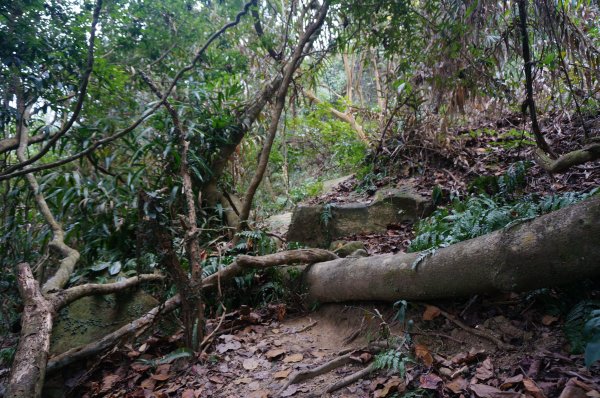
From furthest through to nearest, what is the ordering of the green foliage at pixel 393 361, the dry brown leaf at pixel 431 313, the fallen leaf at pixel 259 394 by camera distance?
the dry brown leaf at pixel 431 313 → the fallen leaf at pixel 259 394 → the green foliage at pixel 393 361

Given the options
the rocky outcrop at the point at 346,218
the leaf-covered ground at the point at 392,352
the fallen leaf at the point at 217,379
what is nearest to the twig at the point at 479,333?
the leaf-covered ground at the point at 392,352

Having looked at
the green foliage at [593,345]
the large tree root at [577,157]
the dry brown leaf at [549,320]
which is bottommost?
the dry brown leaf at [549,320]

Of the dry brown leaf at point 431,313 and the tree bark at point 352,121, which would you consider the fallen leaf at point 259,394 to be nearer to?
the dry brown leaf at point 431,313

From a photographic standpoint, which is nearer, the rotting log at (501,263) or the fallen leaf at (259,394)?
the rotting log at (501,263)

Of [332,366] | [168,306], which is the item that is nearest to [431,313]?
[332,366]

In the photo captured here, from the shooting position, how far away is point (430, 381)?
203cm

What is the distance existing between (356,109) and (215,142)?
303 cm

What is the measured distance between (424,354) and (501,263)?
68 centimetres

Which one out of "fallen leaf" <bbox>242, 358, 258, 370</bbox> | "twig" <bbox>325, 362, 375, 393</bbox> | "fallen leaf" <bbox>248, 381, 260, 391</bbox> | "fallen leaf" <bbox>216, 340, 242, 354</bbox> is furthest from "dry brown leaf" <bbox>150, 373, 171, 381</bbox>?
"twig" <bbox>325, 362, 375, 393</bbox>

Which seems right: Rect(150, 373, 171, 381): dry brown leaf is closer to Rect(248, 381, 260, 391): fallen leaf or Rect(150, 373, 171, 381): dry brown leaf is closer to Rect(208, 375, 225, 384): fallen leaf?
Rect(208, 375, 225, 384): fallen leaf

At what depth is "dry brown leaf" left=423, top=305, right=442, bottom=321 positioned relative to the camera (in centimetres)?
260

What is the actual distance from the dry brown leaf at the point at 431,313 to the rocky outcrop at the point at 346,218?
218 cm

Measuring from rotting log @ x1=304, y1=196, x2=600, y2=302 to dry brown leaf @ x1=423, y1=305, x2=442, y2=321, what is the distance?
93 mm

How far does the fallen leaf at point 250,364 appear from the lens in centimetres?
293
